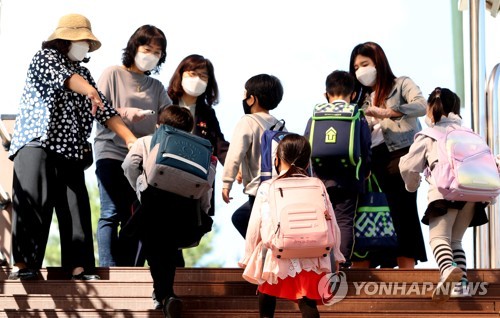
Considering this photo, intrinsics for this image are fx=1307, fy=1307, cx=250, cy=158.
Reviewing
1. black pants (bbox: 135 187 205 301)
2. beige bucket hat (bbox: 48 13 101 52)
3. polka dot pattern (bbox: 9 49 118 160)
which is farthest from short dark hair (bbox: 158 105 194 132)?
beige bucket hat (bbox: 48 13 101 52)

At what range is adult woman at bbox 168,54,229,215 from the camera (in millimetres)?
10297

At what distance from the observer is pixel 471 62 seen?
11531 mm

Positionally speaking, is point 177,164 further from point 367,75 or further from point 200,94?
point 367,75

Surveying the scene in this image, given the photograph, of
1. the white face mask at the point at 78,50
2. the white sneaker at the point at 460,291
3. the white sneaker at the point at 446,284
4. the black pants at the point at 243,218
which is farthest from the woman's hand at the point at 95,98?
the white sneaker at the point at 460,291

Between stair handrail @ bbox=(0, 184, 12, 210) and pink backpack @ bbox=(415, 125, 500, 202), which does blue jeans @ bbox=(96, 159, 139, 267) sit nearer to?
stair handrail @ bbox=(0, 184, 12, 210)

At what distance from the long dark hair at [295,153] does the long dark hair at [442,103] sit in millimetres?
1764

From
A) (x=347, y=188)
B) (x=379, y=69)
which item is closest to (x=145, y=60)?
(x=379, y=69)

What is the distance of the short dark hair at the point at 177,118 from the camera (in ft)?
28.2

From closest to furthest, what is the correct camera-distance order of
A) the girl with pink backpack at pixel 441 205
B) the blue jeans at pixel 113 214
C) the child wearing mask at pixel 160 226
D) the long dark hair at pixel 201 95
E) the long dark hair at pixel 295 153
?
1. the long dark hair at pixel 295 153
2. the child wearing mask at pixel 160 226
3. the girl with pink backpack at pixel 441 205
4. the blue jeans at pixel 113 214
5. the long dark hair at pixel 201 95

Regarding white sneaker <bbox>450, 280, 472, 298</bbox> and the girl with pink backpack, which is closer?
white sneaker <bbox>450, 280, 472, 298</bbox>

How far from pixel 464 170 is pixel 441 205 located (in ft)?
1.05

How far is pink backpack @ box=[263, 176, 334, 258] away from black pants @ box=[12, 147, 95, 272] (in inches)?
79.9

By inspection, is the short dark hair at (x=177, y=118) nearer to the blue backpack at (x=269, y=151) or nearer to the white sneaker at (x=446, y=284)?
the blue backpack at (x=269, y=151)

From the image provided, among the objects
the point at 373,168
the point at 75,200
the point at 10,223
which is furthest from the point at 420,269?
the point at 10,223
